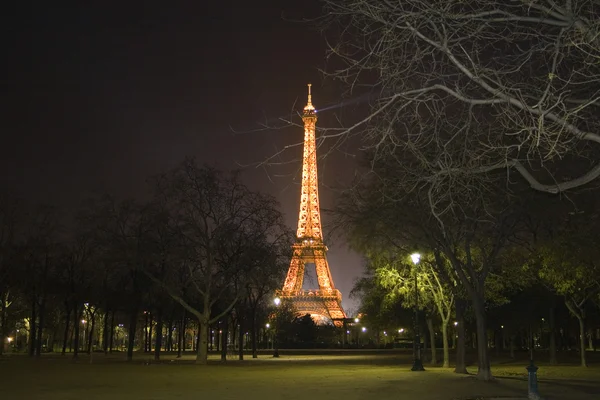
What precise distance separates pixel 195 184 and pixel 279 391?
21.7m

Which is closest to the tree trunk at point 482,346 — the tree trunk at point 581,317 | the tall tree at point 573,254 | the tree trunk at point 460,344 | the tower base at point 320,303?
the tall tree at point 573,254

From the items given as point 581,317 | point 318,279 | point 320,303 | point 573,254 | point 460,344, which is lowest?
point 460,344

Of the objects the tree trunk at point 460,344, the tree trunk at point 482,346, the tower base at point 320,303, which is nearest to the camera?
the tree trunk at point 482,346

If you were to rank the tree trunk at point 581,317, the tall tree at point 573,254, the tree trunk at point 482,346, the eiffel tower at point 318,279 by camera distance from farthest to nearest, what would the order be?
the eiffel tower at point 318,279 → the tree trunk at point 581,317 → the tree trunk at point 482,346 → the tall tree at point 573,254

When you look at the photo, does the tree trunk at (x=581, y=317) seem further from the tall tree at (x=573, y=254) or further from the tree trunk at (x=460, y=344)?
the tree trunk at (x=460, y=344)

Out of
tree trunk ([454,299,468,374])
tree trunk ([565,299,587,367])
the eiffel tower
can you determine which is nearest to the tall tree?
tree trunk ([454,299,468,374])

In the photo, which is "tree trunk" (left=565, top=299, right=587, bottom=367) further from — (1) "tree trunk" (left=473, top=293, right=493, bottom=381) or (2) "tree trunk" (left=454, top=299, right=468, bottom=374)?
(1) "tree trunk" (left=473, top=293, right=493, bottom=381)

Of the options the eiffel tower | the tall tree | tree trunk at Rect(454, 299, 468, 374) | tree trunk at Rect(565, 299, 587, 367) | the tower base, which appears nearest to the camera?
the tall tree

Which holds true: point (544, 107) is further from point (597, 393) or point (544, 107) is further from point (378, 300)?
point (378, 300)

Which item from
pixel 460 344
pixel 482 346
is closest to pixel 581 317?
pixel 460 344

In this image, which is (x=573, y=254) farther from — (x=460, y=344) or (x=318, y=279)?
(x=318, y=279)

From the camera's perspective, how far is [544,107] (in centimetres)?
971

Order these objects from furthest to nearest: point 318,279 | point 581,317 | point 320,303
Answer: point 318,279
point 320,303
point 581,317

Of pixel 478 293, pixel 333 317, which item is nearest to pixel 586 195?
pixel 478 293
